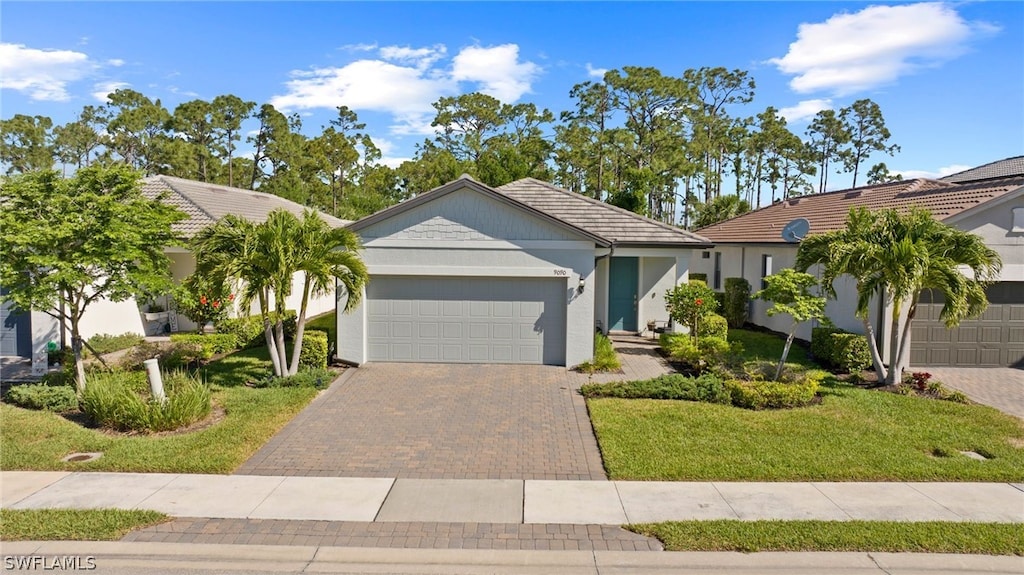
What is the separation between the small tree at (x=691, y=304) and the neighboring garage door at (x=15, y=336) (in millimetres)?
16199

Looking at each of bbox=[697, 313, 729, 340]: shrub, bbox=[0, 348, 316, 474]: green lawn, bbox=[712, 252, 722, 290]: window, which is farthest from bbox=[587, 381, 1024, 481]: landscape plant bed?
bbox=[712, 252, 722, 290]: window

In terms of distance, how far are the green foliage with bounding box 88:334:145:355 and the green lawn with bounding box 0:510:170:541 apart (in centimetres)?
971

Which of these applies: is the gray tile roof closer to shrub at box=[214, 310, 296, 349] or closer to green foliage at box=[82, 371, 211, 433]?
shrub at box=[214, 310, 296, 349]

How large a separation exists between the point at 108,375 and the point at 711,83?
156 ft

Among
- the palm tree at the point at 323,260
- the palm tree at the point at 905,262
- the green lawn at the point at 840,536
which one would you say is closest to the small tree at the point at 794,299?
the palm tree at the point at 905,262

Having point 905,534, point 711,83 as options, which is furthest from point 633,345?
point 711,83

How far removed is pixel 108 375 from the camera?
11609 mm

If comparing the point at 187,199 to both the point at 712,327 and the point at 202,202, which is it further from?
the point at 712,327

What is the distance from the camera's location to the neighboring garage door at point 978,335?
1490 cm

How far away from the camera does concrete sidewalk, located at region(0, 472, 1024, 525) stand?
707cm

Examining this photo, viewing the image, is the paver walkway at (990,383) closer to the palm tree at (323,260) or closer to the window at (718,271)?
the window at (718,271)

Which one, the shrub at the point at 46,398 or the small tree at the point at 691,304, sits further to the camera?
the small tree at the point at 691,304

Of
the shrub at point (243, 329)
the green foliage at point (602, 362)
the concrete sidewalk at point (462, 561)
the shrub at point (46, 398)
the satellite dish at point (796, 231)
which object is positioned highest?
the satellite dish at point (796, 231)

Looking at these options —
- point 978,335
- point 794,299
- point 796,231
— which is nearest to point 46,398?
point 794,299
